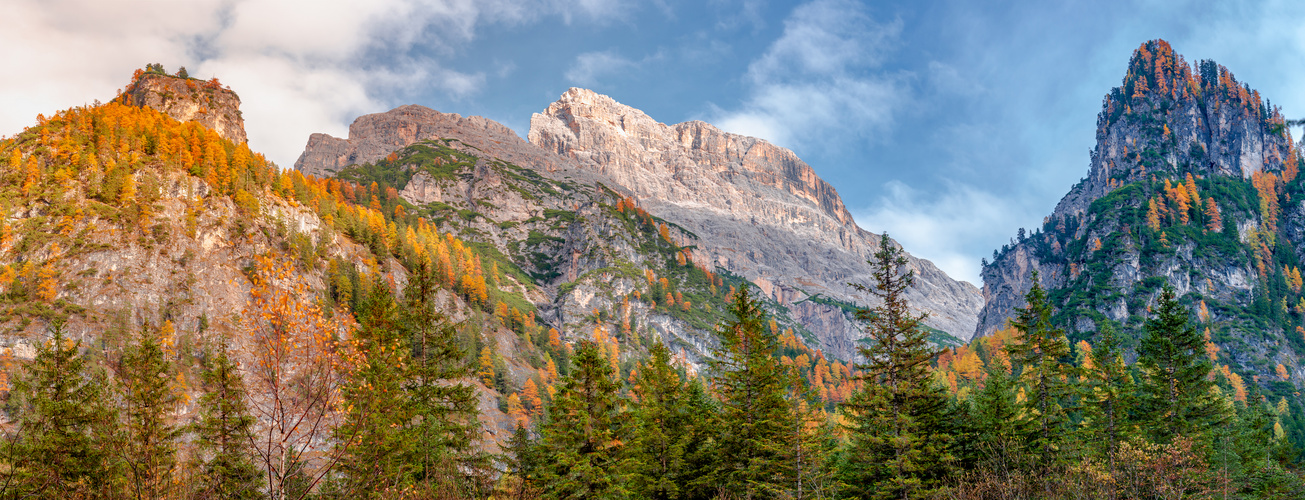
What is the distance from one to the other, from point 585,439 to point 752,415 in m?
9.51

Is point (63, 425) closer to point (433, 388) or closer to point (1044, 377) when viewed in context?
point (433, 388)

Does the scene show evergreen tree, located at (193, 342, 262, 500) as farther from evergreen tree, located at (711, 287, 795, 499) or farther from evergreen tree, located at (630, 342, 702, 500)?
evergreen tree, located at (711, 287, 795, 499)

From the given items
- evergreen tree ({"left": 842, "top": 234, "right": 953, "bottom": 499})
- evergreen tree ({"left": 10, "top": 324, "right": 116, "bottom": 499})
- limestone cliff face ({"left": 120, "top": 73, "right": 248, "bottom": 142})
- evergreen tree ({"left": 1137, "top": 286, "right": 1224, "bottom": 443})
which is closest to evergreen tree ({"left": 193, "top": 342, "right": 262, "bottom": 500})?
evergreen tree ({"left": 10, "top": 324, "right": 116, "bottom": 499})

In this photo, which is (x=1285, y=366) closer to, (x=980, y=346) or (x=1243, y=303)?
(x=1243, y=303)

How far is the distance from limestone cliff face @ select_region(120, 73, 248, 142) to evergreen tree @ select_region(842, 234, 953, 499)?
478 feet

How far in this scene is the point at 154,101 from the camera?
13300 centimetres

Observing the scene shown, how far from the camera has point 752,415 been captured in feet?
112

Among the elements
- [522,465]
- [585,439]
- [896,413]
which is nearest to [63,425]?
[585,439]

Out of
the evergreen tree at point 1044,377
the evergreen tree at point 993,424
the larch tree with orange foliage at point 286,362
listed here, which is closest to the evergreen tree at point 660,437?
the evergreen tree at point 993,424

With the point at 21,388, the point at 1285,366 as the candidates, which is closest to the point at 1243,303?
the point at 1285,366

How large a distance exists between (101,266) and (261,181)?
34.8m

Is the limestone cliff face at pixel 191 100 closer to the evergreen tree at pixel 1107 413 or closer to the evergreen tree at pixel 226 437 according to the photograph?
A: the evergreen tree at pixel 226 437

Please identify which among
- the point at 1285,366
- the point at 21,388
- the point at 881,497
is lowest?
the point at 881,497

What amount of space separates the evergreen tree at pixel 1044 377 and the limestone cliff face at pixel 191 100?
493ft
